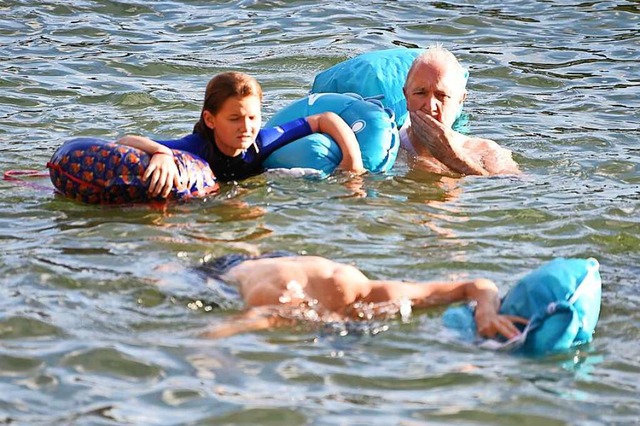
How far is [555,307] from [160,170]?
9.26 feet

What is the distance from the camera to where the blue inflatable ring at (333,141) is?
7762 millimetres

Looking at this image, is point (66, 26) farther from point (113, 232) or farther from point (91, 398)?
point (91, 398)

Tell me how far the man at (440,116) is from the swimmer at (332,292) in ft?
8.83

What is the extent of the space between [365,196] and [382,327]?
2.31 meters

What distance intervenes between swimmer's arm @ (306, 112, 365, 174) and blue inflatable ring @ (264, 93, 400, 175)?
0.14 ft

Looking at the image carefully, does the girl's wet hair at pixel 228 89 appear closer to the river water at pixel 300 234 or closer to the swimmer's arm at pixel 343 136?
the river water at pixel 300 234

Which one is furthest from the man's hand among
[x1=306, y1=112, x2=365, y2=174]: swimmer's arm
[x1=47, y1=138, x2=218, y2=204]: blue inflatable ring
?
[x1=47, y1=138, x2=218, y2=204]: blue inflatable ring

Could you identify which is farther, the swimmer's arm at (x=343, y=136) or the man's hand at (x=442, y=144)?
the man's hand at (x=442, y=144)

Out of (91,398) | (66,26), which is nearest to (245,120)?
(91,398)

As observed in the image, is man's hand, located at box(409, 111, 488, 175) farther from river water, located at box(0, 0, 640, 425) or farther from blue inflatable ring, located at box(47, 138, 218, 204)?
blue inflatable ring, located at box(47, 138, 218, 204)

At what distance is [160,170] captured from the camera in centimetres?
704

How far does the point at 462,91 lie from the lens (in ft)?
27.5

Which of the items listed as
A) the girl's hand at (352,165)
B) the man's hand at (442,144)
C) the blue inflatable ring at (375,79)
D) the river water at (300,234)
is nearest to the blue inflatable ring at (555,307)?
the river water at (300,234)

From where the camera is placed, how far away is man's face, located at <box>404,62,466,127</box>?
8125 millimetres
